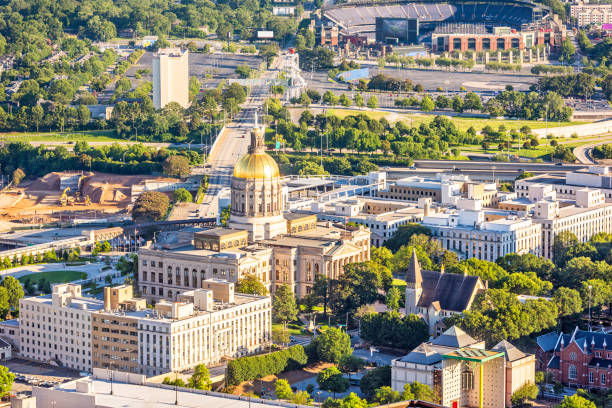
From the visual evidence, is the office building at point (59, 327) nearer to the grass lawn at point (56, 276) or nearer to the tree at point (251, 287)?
the tree at point (251, 287)

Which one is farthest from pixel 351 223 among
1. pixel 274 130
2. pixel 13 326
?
pixel 274 130

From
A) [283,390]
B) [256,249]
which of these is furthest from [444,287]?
[283,390]

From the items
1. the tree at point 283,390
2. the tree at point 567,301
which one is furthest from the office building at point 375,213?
the tree at point 283,390

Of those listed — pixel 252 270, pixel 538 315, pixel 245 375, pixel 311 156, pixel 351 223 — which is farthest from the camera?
pixel 311 156

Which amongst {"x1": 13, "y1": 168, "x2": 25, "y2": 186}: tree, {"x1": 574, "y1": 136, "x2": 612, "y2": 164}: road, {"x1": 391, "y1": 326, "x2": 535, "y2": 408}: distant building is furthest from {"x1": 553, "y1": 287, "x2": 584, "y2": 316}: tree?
{"x1": 13, "y1": 168, "x2": 25, "y2": 186}: tree

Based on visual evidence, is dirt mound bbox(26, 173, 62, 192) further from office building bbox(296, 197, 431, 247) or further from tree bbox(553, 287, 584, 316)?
tree bbox(553, 287, 584, 316)

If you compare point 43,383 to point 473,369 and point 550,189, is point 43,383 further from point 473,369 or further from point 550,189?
point 550,189
